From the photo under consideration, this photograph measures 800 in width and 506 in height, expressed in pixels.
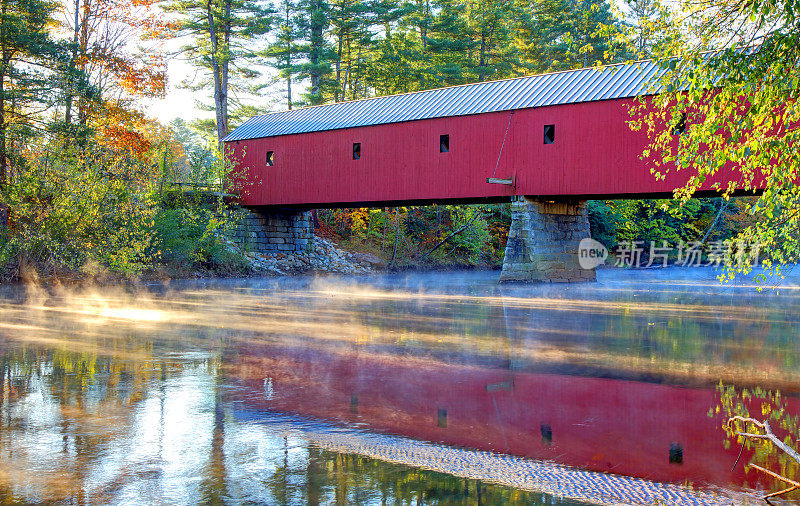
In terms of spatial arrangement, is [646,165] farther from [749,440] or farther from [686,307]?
[749,440]

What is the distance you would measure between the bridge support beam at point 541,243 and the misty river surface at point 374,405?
28.3ft

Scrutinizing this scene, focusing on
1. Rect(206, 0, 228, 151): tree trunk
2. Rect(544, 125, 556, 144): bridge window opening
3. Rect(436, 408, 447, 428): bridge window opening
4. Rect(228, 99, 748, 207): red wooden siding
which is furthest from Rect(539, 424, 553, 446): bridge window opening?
Rect(206, 0, 228, 151): tree trunk

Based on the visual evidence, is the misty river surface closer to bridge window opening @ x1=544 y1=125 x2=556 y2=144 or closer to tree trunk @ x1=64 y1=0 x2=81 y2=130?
bridge window opening @ x1=544 y1=125 x2=556 y2=144

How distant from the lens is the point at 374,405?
582cm

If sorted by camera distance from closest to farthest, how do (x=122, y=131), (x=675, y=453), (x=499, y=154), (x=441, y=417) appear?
(x=675, y=453), (x=441, y=417), (x=499, y=154), (x=122, y=131)

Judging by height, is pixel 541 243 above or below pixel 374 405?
above

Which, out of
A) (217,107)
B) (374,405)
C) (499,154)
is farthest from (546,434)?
(217,107)

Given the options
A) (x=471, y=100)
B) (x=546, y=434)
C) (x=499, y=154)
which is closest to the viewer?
(x=546, y=434)

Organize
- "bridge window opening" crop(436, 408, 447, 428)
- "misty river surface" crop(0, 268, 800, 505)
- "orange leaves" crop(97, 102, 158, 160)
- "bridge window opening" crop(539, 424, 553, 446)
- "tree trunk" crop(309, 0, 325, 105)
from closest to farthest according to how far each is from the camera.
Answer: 1. "misty river surface" crop(0, 268, 800, 505)
2. "bridge window opening" crop(539, 424, 553, 446)
3. "bridge window opening" crop(436, 408, 447, 428)
4. "orange leaves" crop(97, 102, 158, 160)
5. "tree trunk" crop(309, 0, 325, 105)

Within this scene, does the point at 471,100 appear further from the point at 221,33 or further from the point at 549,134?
the point at 221,33

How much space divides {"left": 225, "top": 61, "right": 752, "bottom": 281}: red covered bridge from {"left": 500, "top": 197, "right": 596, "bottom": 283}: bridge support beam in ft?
0.11

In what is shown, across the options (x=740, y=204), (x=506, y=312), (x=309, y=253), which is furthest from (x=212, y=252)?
Answer: (x=740, y=204)

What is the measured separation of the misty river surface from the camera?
390 centimetres

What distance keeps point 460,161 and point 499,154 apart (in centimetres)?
131
